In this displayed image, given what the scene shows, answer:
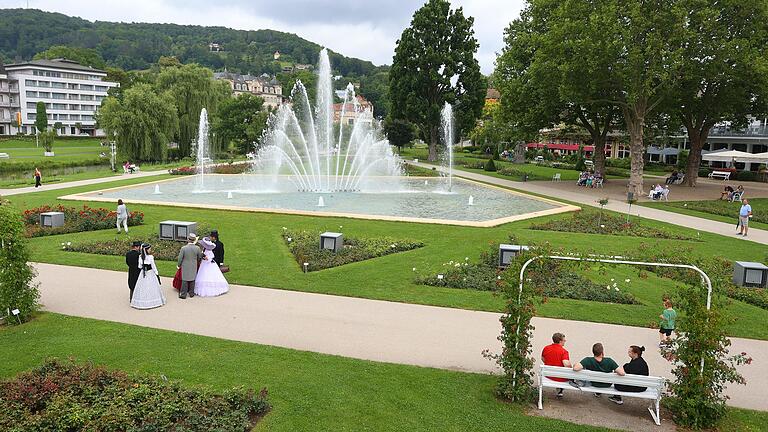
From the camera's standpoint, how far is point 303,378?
27.3 ft

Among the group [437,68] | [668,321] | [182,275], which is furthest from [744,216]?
[437,68]

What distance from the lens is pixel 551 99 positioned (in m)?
37.0

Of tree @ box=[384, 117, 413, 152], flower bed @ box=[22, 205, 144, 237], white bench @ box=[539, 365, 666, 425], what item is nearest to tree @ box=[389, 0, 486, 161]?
tree @ box=[384, 117, 413, 152]

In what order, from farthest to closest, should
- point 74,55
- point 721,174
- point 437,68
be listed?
point 74,55 < point 437,68 < point 721,174

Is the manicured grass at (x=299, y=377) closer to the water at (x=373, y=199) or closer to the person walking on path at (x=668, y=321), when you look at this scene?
the person walking on path at (x=668, y=321)

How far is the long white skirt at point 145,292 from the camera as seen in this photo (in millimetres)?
11555

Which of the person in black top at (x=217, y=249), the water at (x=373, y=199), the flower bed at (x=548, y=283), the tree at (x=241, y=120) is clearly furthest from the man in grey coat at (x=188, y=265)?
the tree at (x=241, y=120)

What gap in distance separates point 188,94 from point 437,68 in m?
28.6

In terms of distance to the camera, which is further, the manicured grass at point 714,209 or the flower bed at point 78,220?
the manicured grass at point 714,209

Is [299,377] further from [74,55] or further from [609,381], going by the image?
[74,55]

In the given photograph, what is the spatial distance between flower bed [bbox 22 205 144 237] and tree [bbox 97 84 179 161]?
3217 cm

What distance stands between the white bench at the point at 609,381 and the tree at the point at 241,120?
61355 mm

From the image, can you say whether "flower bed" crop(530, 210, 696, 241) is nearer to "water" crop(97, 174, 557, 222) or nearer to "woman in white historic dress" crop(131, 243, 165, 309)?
"water" crop(97, 174, 557, 222)

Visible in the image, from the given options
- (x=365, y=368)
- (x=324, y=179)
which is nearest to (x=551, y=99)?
(x=324, y=179)
